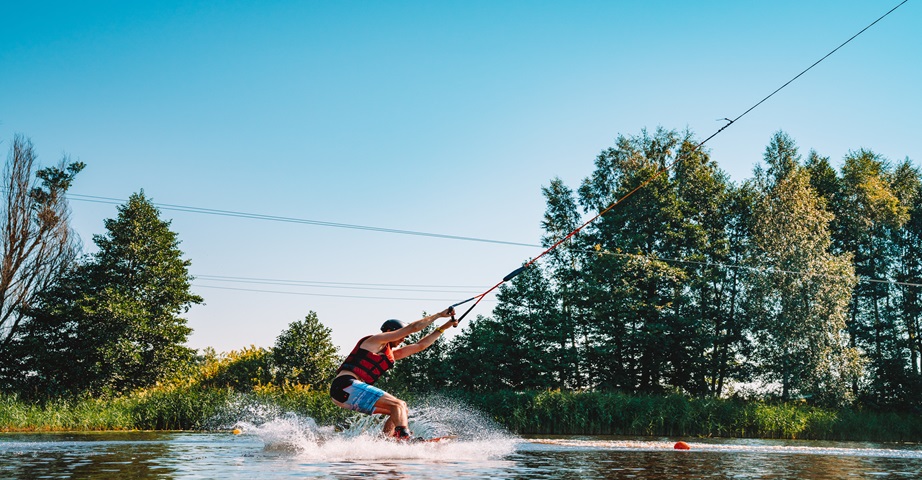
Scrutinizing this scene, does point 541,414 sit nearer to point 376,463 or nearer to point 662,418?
point 662,418

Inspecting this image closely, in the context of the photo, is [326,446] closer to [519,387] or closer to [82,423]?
[82,423]

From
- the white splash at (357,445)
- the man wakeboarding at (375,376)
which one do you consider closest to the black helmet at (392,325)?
the man wakeboarding at (375,376)

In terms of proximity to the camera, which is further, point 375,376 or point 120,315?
point 120,315

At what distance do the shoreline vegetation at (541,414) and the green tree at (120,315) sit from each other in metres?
3.22

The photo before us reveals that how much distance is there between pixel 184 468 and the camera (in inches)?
335

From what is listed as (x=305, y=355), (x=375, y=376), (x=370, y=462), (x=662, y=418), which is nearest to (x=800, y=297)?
(x=662, y=418)

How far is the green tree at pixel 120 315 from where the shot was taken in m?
32.3

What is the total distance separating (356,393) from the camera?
419 inches

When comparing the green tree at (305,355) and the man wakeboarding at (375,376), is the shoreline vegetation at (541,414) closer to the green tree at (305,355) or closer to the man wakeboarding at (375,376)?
the green tree at (305,355)

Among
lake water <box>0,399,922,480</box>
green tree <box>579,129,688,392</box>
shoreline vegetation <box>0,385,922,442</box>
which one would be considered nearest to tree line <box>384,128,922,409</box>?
green tree <box>579,129,688,392</box>

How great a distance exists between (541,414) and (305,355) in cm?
1080

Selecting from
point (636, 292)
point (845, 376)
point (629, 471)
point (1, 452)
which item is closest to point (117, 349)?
point (1, 452)

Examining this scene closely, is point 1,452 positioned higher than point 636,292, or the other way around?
point 636,292

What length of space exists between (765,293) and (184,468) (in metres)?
33.9
